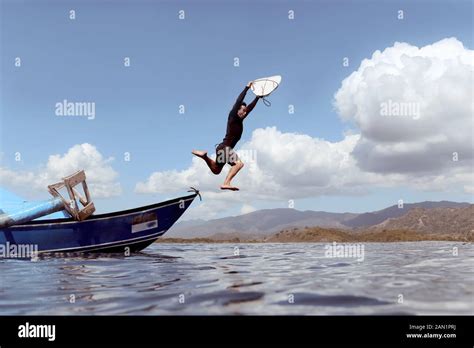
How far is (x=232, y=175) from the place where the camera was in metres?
10.2

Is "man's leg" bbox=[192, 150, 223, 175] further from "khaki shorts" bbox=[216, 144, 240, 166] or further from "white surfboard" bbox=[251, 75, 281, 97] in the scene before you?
"white surfboard" bbox=[251, 75, 281, 97]

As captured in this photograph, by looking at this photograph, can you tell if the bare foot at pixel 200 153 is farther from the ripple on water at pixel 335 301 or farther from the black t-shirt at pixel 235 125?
the ripple on water at pixel 335 301

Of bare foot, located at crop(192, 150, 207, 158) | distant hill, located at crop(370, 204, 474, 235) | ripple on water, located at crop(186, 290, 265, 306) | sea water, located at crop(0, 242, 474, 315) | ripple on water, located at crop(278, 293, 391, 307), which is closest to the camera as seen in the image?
sea water, located at crop(0, 242, 474, 315)

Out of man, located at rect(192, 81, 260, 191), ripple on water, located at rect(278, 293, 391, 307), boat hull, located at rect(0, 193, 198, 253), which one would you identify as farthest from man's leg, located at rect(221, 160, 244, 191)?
Answer: boat hull, located at rect(0, 193, 198, 253)

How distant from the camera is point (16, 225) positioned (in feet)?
58.7

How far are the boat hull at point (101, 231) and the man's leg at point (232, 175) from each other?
25.4 ft

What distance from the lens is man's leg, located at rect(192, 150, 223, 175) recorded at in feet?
33.7

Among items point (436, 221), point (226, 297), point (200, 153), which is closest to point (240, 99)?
point (200, 153)

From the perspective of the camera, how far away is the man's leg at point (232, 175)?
32.1ft

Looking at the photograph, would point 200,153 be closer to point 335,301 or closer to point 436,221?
point 335,301

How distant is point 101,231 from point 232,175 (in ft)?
34.3

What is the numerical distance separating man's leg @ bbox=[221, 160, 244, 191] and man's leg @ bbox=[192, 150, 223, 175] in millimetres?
410
